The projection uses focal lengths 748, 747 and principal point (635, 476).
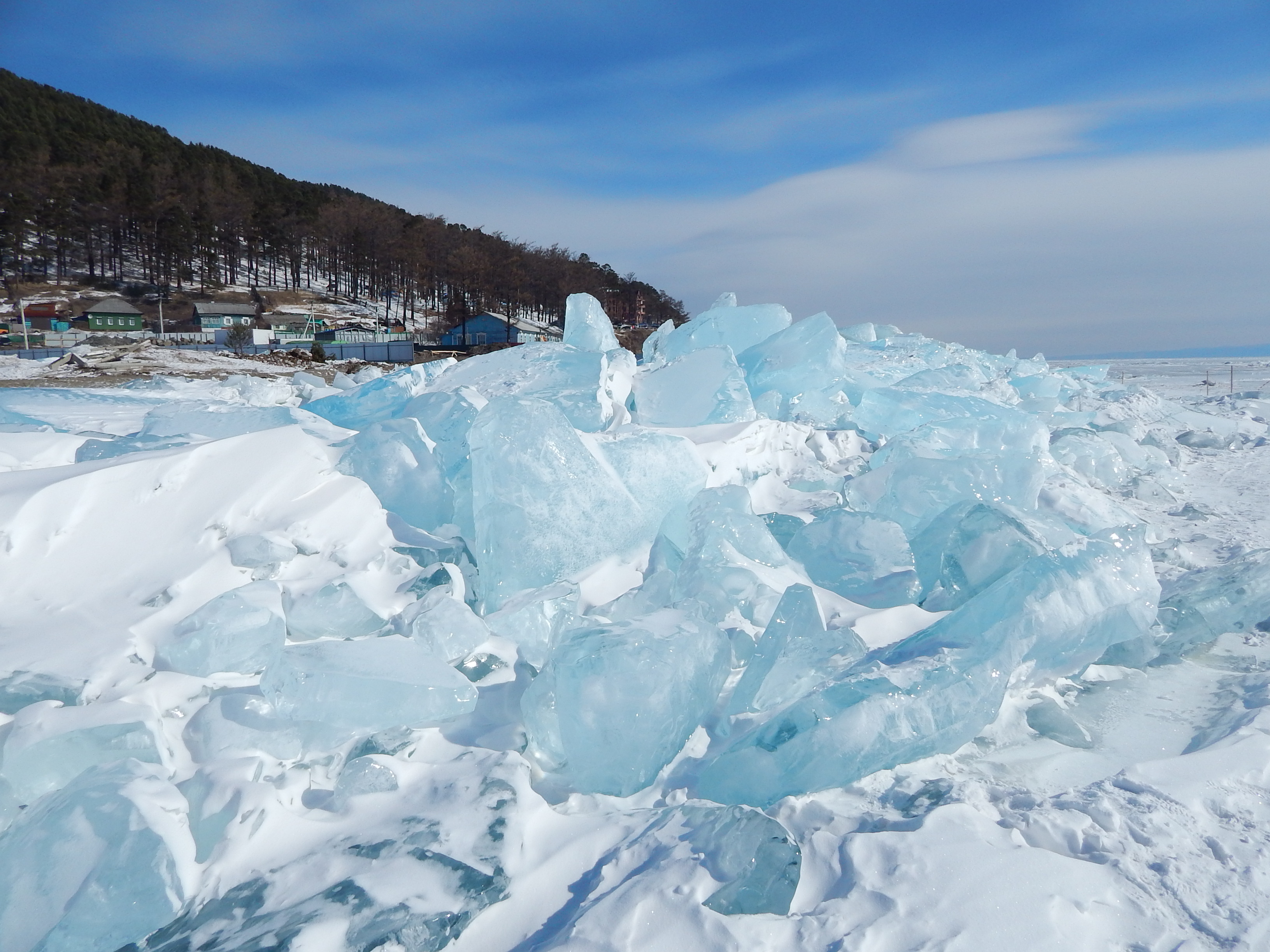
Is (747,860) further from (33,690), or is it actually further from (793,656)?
(33,690)

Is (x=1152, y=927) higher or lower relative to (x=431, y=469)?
lower

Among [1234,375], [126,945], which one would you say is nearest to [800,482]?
[126,945]

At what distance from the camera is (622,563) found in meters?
3.61

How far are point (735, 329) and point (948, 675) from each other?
568cm

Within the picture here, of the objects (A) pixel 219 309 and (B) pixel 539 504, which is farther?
A: (A) pixel 219 309

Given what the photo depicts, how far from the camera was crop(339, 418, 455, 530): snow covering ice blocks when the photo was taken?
372cm

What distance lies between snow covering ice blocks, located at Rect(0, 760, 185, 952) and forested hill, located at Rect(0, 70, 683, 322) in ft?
125

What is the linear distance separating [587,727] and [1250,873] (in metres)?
1.65

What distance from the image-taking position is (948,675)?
2.36m

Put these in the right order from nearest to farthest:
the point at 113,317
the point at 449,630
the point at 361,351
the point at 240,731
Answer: the point at 240,731 < the point at 449,630 < the point at 361,351 < the point at 113,317

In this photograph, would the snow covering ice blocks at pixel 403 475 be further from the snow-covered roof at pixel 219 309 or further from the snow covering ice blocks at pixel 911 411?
the snow-covered roof at pixel 219 309

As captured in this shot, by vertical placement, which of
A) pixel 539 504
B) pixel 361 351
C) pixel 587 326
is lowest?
pixel 539 504

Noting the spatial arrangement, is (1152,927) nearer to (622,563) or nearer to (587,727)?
(587,727)

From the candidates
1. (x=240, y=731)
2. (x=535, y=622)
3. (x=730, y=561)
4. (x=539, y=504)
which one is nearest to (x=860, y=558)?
(x=730, y=561)
